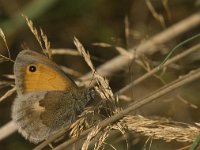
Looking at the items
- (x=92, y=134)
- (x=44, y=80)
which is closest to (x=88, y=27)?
(x=44, y=80)

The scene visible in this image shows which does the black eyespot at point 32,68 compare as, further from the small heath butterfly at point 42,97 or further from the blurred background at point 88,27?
the blurred background at point 88,27

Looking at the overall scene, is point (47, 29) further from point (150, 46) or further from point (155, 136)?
point (155, 136)

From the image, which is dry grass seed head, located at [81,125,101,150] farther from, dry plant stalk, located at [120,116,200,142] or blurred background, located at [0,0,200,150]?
blurred background, located at [0,0,200,150]

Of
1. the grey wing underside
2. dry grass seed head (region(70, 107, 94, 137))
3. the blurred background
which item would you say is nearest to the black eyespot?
the grey wing underside

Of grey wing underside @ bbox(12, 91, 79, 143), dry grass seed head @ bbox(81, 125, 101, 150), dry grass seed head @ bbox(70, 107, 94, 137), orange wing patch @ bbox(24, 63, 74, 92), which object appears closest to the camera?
dry grass seed head @ bbox(81, 125, 101, 150)

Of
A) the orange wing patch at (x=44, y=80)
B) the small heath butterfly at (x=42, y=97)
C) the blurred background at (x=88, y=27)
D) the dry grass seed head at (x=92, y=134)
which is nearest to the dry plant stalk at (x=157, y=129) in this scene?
the dry grass seed head at (x=92, y=134)

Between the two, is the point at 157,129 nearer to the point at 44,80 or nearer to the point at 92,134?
the point at 92,134
